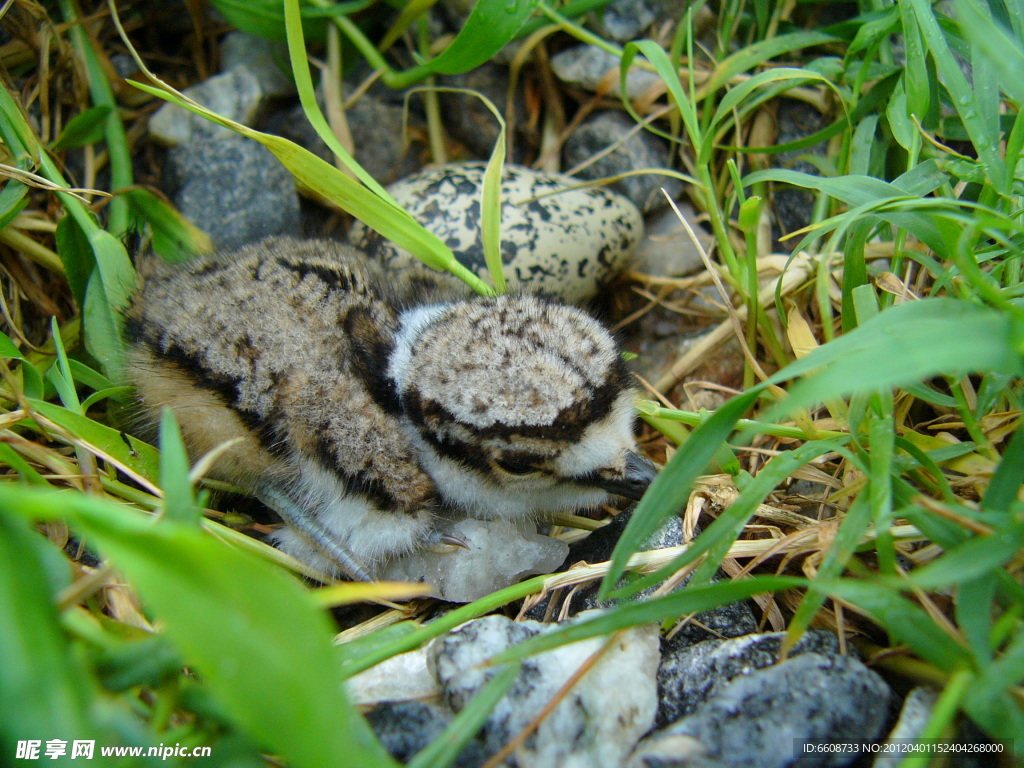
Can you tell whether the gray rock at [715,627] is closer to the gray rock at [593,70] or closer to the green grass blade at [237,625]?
the green grass blade at [237,625]

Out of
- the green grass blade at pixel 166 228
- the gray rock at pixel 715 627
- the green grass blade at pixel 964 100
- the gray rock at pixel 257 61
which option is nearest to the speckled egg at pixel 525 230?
the green grass blade at pixel 166 228

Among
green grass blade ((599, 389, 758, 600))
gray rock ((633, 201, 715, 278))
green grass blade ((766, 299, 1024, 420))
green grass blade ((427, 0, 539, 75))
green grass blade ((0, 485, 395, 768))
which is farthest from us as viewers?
gray rock ((633, 201, 715, 278))

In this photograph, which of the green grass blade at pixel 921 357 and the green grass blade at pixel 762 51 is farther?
the green grass blade at pixel 762 51

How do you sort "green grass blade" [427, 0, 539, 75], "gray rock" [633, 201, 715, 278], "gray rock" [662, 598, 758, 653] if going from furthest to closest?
1. "gray rock" [633, 201, 715, 278]
2. "green grass blade" [427, 0, 539, 75]
3. "gray rock" [662, 598, 758, 653]

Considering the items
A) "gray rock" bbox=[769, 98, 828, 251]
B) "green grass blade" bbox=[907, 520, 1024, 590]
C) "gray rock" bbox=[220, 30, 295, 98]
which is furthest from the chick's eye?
"gray rock" bbox=[220, 30, 295, 98]

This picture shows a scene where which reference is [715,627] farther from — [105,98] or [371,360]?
[105,98]

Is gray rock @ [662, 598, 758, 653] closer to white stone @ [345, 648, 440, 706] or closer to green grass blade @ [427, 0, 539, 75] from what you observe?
white stone @ [345, 648, 440, 706]

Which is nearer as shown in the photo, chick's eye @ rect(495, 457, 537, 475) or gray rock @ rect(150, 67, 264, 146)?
chick's eye @ rect(495, 457, 537, 475)
